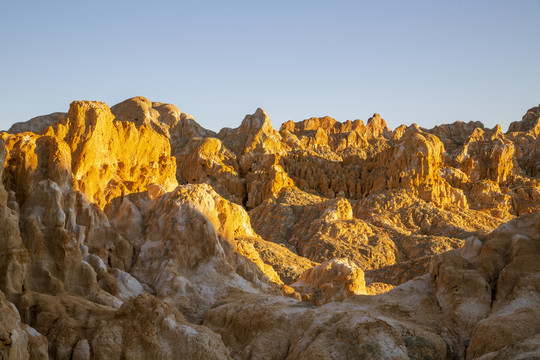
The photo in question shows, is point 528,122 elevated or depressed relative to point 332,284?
elevated

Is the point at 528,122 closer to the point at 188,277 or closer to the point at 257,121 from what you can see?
the point at 257,121

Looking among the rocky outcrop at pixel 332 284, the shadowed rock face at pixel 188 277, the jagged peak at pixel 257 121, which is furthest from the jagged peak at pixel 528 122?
the rocky outcrop at pixel 332 284

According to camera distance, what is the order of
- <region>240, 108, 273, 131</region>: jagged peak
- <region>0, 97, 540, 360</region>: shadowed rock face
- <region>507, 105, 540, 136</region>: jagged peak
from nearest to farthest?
<region>0, 97, 540, 360</region>: shadowed rock face
<region>240, 108, 273, 131</region>: jagged peak
<region>507, 105, 540, 136</region>: jagged peak

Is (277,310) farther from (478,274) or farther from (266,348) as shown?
(478,274)

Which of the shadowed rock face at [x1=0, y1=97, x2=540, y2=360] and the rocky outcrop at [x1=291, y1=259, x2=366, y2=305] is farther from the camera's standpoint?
the rocky outcrop at [x1=291, y1=259, x2=366, y2=305]

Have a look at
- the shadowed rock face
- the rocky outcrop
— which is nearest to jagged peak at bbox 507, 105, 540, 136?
the shadowed rock face

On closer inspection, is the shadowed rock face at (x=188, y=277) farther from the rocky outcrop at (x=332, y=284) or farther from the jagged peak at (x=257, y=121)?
the jagged peak at (x=257, y=121)

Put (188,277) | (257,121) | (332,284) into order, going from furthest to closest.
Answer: (257,121) → (332,284) → (188,277)

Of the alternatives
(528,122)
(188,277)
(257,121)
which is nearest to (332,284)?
(188,277)

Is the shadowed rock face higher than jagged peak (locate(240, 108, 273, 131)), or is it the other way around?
jagged peak (locate(240, 108, 273, 131))

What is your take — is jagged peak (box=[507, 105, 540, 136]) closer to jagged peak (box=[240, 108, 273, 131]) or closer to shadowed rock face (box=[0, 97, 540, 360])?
jagged peak (box=[240, 108, 273, 131])

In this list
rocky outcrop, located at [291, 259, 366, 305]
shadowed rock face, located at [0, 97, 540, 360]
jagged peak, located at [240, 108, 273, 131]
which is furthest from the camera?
jagged peak, located at [240, 108, 273, 131]

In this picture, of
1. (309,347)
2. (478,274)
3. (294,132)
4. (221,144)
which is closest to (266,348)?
(309,347)

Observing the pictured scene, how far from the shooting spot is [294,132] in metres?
159
